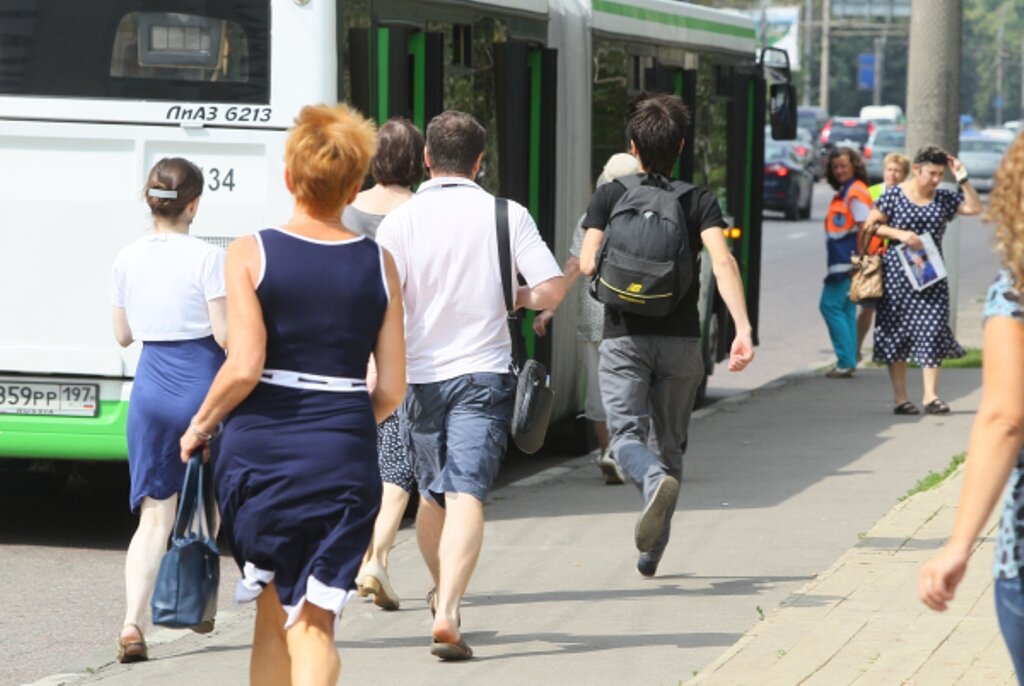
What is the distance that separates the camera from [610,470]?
33.1 feet

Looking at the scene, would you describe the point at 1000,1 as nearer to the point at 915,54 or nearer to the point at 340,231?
the point at 915,54

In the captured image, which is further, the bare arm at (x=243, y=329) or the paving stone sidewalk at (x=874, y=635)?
the paving stone sidewalk at (x=874, y=635)

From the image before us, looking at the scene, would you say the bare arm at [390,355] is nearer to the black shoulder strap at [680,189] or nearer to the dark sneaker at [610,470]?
the black shoulder strap at [680,189]

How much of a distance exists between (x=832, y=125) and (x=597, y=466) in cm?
5845

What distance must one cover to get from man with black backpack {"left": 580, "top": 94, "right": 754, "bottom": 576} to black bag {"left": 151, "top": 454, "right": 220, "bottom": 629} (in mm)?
Result: 2271

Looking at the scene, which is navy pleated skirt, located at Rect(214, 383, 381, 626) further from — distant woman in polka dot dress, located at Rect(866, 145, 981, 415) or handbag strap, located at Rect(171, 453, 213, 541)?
distant woman in polka dot dress, located at Rect(866, 145, 981, 415)

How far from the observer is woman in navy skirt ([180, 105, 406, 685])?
15.5 ft

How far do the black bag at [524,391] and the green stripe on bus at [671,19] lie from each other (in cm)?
498

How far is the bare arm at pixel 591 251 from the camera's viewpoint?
7.55 meters

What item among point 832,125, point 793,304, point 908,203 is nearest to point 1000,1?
point 832,125

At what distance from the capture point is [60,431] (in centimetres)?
842

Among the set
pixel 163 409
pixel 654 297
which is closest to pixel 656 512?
pixel 654 297

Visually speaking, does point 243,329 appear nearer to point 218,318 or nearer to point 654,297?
point 218,318

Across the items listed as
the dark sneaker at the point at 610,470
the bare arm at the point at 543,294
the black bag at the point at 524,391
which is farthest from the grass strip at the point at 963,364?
the bare arm at the point at 543,294
